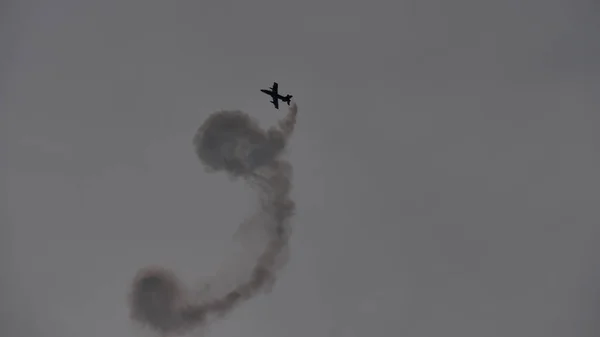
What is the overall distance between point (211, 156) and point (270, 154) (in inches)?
555

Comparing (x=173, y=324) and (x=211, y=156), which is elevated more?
(x=211, y=156)

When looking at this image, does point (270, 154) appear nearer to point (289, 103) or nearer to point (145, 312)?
point (289, 103)

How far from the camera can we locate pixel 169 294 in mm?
121188

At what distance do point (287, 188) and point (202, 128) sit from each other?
24861mm

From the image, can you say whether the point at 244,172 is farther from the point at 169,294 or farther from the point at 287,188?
the point at 169,294

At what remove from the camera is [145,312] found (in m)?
123

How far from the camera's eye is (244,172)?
4857 inches

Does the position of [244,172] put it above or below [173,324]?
above

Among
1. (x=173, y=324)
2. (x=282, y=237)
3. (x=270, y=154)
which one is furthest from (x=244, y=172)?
(x=173, y=324)

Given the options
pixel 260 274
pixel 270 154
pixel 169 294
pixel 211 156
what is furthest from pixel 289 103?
pixel 169 294

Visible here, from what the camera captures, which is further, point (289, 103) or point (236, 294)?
point (289, 103)

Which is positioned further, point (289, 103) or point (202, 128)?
point (289, 103)

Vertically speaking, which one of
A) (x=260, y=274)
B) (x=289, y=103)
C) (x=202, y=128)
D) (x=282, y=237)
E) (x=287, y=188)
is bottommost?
(x=260, y=274)

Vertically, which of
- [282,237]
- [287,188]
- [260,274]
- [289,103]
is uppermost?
[289,103]
